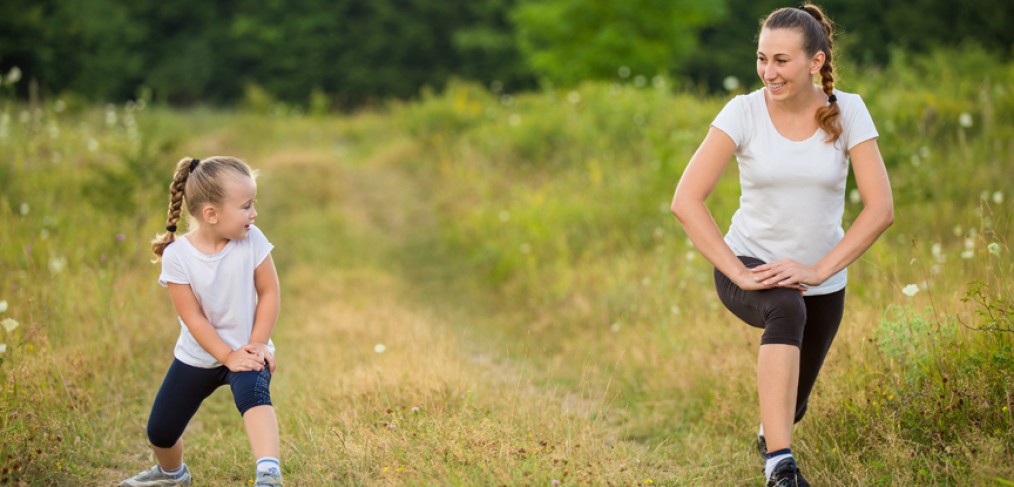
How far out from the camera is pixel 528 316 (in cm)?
768

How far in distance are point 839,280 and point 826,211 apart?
0.29 m

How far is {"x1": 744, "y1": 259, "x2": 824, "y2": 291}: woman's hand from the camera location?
11.3 ft

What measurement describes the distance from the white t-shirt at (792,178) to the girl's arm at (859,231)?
2.5 inches

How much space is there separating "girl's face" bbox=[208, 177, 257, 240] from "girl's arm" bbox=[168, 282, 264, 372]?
0.29 metres

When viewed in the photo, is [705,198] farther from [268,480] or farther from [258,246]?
[268,480]

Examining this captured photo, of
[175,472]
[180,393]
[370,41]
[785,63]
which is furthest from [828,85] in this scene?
[370,41]

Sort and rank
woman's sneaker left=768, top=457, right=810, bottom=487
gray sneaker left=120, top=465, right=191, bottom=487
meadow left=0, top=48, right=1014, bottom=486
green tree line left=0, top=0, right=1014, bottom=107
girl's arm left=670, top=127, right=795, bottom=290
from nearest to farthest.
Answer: woman's sneaker left=768, top=457, right=810, bottom=487, girl's arm left=670, top=127, right=795, bottom=290, meadow left=0, top=48, right=1014, bottom=486, gray sneaker left=120, top=465, right=191, bottom=487, green tree line left=0, top=0, right=1014, bottom=107

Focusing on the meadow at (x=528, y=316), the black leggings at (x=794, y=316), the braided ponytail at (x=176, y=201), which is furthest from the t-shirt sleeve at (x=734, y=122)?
the braided ponytail at (x=176, y=201)

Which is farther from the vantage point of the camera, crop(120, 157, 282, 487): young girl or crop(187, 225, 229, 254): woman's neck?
crop(187, 225, 229, 254): woman's neck

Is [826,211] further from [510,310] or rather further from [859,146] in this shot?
[510,310]

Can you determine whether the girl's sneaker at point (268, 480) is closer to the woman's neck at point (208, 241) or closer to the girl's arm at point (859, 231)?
the woman's neck at point (208, 241)

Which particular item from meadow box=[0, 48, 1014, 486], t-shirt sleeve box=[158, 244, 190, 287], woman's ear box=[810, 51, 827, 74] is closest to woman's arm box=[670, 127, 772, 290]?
woman's ear box=[810, 51, 827, 74]

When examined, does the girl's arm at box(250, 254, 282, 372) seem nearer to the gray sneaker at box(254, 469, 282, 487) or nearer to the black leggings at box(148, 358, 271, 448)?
the black leggings at box(148, 358, 271, 448)

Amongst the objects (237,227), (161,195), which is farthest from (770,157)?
(161,195)
